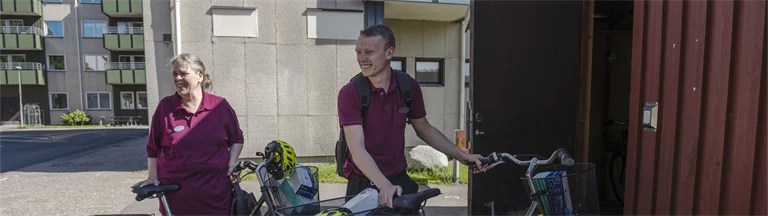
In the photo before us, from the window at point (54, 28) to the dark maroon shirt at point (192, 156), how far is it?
31861 millimetres

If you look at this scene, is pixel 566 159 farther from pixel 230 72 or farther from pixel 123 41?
pixel 123 41

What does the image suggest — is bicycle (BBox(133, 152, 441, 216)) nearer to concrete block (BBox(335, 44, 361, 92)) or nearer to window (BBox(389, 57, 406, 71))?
concrete block (BBox(335, 44, 361, 92))

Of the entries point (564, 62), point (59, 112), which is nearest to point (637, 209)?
point (564, 62)

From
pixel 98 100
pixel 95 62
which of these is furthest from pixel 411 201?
pixel 98 100

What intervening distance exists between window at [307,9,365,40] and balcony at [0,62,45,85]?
2783 centimetres

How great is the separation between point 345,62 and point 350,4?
1.12m

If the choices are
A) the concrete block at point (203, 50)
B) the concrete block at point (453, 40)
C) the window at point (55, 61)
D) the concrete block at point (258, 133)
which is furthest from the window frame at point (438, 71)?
the window at point (55, 61)

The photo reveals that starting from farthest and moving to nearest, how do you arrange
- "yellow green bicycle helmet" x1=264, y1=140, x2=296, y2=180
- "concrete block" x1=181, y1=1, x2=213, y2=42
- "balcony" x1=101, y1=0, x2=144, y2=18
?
1. "balcony" x1=101, y1=0, x2=144, y2=18
2. "concrete block" x1=181, y1=1, x2=213, y2=42
3. "yellow green bicycle helmet" x1=264, y1=140, x2=296, y2=180

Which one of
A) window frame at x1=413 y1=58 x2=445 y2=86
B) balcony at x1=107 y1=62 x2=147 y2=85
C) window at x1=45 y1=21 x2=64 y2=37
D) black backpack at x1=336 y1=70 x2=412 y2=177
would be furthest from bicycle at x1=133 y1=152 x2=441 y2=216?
window at x1=45 y1=21 x2=64 y2=37

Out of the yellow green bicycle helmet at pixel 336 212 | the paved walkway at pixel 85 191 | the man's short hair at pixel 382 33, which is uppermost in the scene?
the man's short hair at pixel 382 33

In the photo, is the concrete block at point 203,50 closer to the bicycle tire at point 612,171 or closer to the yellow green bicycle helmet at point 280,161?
the yellow green bicycle helmet at point 280,161

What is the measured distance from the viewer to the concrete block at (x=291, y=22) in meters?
7.33

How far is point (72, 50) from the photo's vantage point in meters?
26.5

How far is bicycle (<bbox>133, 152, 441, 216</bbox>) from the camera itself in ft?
5.21
